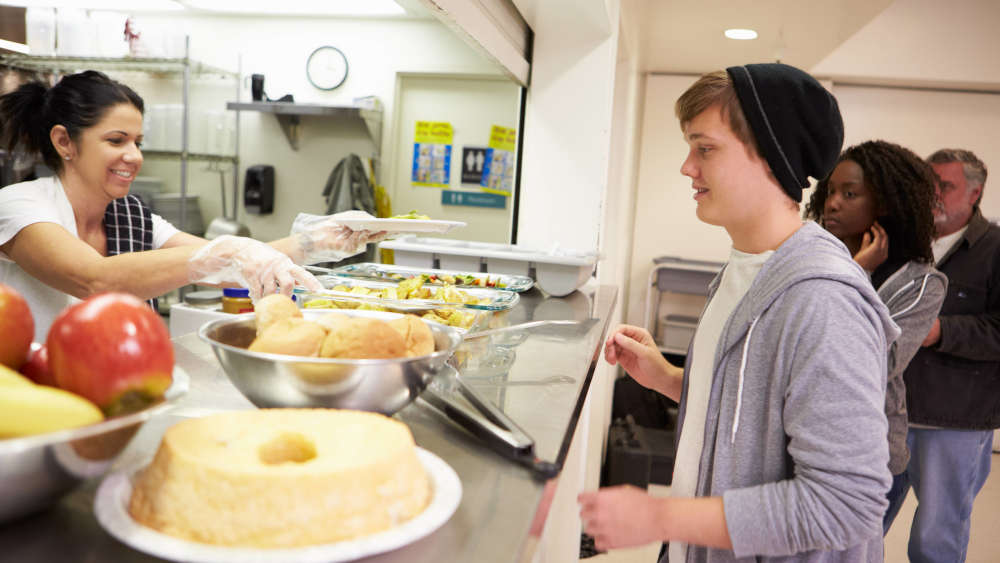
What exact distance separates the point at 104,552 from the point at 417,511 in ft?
0.80

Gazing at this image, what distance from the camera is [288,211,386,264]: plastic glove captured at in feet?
5.45

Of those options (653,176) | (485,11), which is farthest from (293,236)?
(653,176)

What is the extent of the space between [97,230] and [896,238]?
98.8 inches

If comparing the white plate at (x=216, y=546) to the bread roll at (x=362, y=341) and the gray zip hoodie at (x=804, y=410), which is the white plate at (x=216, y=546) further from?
the gray zip hoodie at (x=804, y=410)

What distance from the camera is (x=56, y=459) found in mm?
488

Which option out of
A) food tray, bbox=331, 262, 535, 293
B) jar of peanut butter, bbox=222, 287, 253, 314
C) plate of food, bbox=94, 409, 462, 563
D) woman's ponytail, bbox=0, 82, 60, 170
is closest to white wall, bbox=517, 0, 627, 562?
food tray, bbox=331, 262, 535, 293

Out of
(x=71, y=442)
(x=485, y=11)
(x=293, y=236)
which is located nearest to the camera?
(x=71, y=442)

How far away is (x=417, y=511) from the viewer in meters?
0.59

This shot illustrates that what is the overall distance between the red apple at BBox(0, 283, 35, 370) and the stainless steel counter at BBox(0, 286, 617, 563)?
12 centimetres

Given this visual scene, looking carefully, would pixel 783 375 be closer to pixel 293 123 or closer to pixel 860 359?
pixel 860 359

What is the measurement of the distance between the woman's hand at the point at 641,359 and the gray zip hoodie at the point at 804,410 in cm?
42

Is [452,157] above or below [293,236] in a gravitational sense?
above

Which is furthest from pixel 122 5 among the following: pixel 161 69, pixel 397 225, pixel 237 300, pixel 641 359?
pixel 641 359

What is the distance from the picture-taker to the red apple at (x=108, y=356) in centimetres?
52
